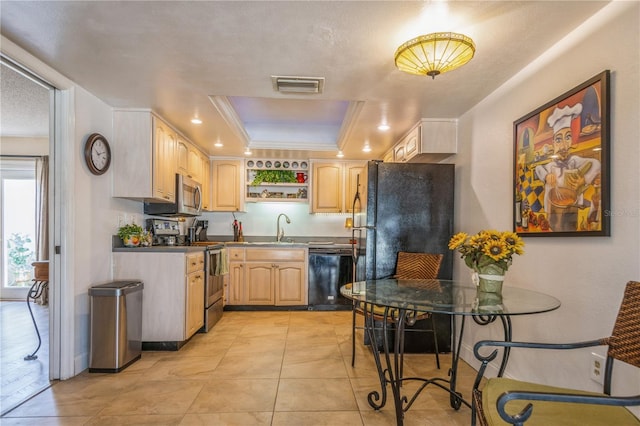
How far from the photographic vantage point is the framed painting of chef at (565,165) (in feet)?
5.30

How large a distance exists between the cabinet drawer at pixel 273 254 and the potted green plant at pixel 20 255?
11.0 feet

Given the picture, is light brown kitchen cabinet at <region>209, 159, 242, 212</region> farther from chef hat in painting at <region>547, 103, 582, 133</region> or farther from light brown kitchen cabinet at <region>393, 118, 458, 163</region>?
chef hat in painting at <region>547, 103, 582, 133</region>

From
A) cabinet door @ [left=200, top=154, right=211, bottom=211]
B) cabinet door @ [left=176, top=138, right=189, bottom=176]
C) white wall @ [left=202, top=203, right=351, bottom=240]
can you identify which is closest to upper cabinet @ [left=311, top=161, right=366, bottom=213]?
white wall @ [left=202, top=203, right=351, bottom=240]

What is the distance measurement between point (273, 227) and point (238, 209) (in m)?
0.64

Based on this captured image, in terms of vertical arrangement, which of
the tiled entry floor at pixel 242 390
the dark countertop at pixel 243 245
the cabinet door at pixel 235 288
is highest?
the dark countertop at pixel 243 245

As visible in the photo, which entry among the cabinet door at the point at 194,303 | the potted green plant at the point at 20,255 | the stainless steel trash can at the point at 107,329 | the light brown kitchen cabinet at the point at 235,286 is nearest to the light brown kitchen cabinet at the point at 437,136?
the cabinet door at the point at 194,303

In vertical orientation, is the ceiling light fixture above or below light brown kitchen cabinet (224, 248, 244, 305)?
above

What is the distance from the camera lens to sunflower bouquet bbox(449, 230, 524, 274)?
174cm

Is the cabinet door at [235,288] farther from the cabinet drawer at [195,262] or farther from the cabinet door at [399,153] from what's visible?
the cabinet door at [399,153]

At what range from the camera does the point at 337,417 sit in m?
1.95

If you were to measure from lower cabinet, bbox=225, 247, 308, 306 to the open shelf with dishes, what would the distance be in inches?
37.4

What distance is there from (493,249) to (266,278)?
3290 millimetres

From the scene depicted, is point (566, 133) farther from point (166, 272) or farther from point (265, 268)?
point (265, 268)

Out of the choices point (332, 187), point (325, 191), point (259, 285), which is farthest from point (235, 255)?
point (332, 187)
